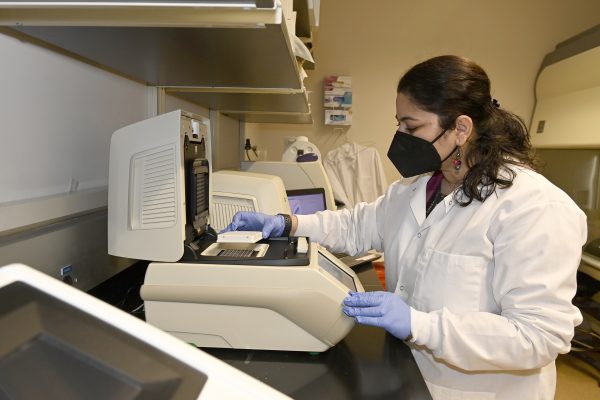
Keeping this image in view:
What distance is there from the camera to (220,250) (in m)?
1.00

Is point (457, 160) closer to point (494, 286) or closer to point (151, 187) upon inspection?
point (494, 286)

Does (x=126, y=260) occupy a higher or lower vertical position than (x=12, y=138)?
lower

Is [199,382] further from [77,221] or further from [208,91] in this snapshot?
[208,91]

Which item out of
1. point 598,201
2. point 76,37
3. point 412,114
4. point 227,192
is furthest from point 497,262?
point 598,201

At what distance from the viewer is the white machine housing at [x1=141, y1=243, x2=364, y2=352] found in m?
0.88

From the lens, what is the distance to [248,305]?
887 millimetres

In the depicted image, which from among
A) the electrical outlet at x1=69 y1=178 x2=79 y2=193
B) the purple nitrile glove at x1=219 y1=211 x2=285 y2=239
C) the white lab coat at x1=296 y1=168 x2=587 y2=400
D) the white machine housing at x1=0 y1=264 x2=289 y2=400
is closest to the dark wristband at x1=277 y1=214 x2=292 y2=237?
the purple nitrile glove at x1=219 y1=211 x2=285 y2=239

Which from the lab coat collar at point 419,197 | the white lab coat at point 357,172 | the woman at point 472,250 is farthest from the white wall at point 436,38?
the woman at point 472,250

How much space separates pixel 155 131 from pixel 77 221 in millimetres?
384

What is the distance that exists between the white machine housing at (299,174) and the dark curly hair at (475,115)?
1014 millimetres

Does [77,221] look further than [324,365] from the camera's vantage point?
Yes

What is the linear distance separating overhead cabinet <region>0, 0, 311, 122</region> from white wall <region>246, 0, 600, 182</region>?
2.26 meters

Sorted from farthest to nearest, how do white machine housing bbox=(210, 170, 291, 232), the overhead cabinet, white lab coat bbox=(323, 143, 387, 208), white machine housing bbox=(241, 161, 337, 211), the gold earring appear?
white lab coat bbox=(323, 143, 387, 208) < white machine housing bbox=(241, 161, 337, 211) < white machine housing bbox=(210, 170, 291, 232) < the gold earring < the overhead cabinet

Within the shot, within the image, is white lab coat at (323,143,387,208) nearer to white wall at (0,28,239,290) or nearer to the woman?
the woman
